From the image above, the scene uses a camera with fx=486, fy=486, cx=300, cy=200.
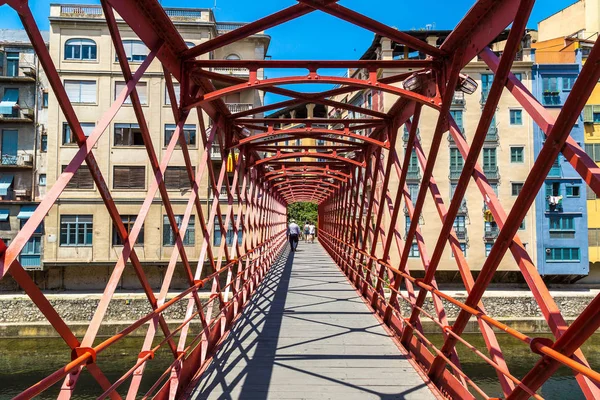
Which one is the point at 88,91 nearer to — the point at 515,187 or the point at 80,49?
the point at 80,49

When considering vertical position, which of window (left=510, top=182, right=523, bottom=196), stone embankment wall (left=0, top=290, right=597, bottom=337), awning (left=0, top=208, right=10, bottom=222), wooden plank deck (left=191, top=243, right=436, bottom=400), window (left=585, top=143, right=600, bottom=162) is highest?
window (left=585, top=143, right=600, bottom=162)

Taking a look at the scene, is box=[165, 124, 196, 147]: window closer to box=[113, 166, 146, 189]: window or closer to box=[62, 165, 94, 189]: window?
box=[113, 166, 146, 189]: window

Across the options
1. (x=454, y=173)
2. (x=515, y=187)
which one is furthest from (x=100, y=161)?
(x=515, y=187)

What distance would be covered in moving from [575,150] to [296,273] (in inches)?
437

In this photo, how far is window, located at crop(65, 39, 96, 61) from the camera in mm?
24047

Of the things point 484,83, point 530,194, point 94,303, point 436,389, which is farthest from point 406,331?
point 484,83

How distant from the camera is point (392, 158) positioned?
7.27m

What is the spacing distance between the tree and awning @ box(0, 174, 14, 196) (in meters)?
25.9

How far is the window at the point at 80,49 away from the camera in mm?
24047

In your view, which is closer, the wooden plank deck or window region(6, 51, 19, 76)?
the wooden plank deck

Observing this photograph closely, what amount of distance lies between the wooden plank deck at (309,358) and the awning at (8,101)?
74.7ft

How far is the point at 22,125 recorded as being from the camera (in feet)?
86.5

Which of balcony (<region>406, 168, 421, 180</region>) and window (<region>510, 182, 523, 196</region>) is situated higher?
balcony (<region>406, 168, 421, 180</region>)

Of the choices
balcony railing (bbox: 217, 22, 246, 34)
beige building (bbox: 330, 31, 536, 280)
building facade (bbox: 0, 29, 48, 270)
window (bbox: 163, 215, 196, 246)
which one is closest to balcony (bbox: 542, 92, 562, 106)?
beige building (bbox: 330, 31, 536, 280)
